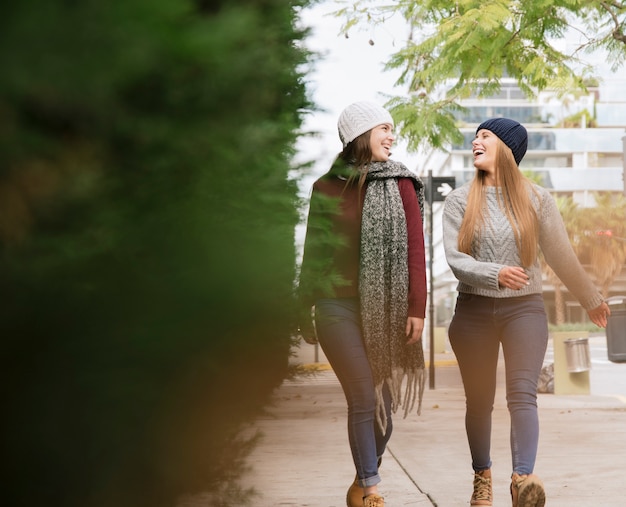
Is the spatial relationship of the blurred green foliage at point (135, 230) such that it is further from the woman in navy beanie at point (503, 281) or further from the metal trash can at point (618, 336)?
the metal trash can at point (618, 336)

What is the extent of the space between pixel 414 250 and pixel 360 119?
61 cm

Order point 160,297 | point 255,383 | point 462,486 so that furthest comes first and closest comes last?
point 462,486 → point 255,383 → point 160,297

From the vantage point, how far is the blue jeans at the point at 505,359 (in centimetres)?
450

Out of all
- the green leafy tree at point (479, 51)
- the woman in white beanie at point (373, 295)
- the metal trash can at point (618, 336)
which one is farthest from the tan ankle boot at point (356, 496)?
the metal trash can at point (618, 336)

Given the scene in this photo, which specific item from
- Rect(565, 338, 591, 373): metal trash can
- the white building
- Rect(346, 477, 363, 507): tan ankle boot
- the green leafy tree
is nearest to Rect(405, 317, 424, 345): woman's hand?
Rect(346, 477, 363, 507): tan ankle boot

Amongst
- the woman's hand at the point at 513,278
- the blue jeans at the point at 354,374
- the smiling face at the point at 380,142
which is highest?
the smiling face at the point at 380,142

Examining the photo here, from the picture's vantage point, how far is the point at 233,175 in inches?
67.4

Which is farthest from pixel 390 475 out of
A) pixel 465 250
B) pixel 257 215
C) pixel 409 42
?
pixel 409 42

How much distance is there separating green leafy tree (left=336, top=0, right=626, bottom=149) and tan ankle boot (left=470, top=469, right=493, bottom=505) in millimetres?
6700

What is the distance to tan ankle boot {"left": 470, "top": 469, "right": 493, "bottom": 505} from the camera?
15.4ft

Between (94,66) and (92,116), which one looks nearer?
(94,66)

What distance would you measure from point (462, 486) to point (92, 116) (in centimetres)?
475

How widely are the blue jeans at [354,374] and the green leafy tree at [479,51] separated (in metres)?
6.87

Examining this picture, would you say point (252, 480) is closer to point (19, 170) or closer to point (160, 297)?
point (160, 297)
